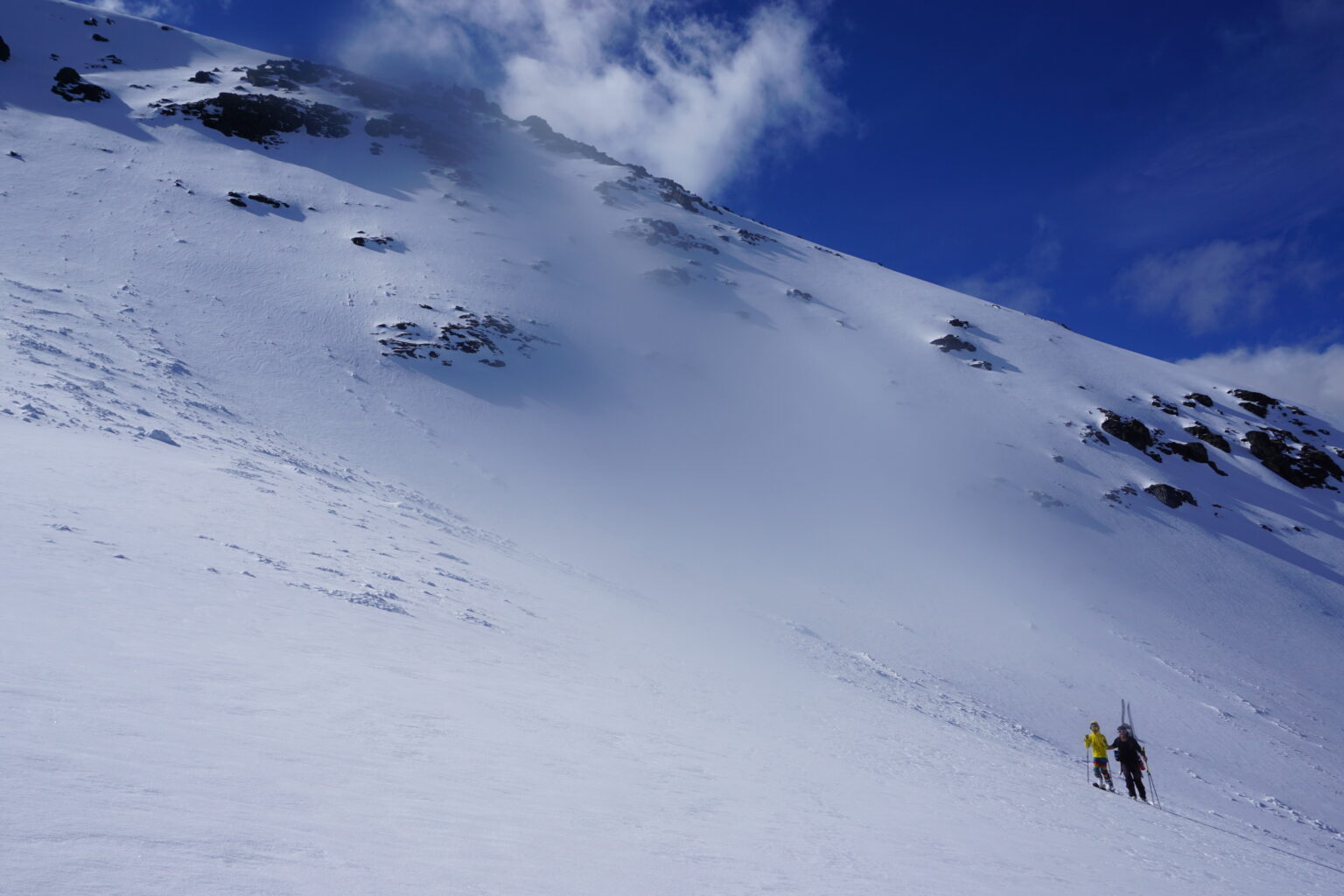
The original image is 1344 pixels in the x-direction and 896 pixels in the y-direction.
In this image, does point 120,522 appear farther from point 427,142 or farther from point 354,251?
point 427,142

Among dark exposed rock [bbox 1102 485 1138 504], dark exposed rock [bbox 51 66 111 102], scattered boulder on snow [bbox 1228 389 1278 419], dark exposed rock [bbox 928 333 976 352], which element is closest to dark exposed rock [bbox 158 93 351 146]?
dark exposed rock [bbox 51 66 111 102]

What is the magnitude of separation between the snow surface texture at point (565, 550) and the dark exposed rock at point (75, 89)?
30 cm

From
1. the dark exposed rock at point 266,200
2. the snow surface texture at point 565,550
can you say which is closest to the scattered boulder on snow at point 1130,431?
the snow surface texture at point 565,550

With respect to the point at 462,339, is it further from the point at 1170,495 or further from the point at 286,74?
the point at 286,74

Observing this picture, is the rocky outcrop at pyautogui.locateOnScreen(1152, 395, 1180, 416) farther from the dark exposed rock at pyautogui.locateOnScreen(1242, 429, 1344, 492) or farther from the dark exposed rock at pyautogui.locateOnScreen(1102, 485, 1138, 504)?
the dark exposed rock at pyautogui.locateOnScreen(1102, 485, 1138, 504)

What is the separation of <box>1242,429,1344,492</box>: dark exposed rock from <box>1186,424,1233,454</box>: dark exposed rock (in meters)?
3.04

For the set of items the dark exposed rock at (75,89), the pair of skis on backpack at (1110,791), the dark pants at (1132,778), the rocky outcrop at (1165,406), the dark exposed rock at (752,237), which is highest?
the dark exposed rock at (752,237)

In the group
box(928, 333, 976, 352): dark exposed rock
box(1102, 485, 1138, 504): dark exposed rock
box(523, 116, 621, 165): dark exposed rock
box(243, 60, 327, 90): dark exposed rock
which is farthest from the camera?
box(523, 116, 621, 165): dark exposed rock

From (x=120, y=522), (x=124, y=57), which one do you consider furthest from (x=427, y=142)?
(x=120, y=522)

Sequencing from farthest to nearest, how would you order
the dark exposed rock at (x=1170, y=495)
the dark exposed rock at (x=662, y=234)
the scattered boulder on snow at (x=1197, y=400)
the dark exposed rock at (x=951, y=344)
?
the dark exposed rock at (x=662, y=234)
the scattered boulder on snow at (x=1197, y=400)
the dark exposed rock at (x=951, y=344)
the dark exposed rock at (x=1170, y=495)

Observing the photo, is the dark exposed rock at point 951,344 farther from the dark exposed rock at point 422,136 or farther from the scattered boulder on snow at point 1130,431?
the dark exposed rock at point 422,136

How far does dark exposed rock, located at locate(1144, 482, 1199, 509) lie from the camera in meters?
45.1

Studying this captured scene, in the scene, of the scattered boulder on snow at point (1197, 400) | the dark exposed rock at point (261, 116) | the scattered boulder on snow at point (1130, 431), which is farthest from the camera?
the scattered boulder on snow at point (1197, 400)

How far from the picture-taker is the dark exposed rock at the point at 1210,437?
55.5 m
